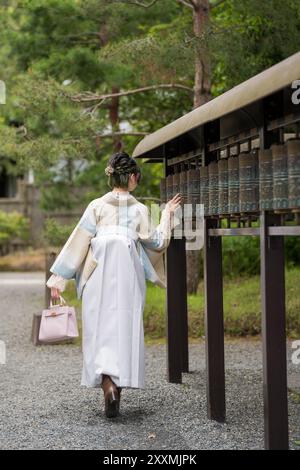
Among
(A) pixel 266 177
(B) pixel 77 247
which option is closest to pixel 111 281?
(B) pixel 77 247

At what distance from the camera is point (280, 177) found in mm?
4973

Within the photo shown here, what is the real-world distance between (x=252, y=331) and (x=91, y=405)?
15.3 ft

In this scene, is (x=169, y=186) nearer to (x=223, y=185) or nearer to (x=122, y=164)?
(x=122, y=164)

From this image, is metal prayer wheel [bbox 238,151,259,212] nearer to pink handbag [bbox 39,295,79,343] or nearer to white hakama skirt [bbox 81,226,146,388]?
white hakama skirt [bbox 81,226,146,388]

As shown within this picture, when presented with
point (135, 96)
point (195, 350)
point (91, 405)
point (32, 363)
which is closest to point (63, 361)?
point (32, 363)

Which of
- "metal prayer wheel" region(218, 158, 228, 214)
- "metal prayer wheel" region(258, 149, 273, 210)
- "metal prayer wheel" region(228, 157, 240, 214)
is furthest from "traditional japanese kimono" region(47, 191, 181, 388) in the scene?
"metal prayer wheel" region(258, 149, 273, 210)

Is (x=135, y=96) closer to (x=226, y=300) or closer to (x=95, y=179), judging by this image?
(x=95, y=179)

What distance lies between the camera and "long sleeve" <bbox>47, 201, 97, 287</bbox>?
680 cm

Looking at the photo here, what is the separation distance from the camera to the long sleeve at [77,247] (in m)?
6.80

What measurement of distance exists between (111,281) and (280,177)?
2.10 m

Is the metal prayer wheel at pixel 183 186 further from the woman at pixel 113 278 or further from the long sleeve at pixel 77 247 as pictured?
the long sleeve at pixel 77 247

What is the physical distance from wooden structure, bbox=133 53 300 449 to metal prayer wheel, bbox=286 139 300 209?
0.09m

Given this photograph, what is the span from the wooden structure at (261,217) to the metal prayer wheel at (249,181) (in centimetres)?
5

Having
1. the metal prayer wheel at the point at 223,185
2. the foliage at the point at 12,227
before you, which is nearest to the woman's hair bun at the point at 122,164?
the metal prayer wheel at the point at 223,185
